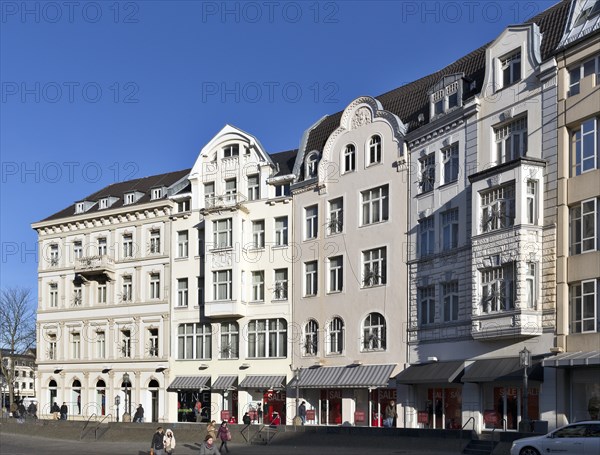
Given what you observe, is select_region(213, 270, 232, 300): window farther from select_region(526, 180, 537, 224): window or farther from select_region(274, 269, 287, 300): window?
select_region(526, 180, 537, 224): window

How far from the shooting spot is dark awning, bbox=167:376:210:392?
205 ft

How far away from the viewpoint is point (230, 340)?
205 feet

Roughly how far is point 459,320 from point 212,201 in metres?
22.3

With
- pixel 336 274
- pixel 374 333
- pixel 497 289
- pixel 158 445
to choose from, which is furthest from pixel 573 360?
pixel 336 274

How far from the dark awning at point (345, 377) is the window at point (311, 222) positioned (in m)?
7.87

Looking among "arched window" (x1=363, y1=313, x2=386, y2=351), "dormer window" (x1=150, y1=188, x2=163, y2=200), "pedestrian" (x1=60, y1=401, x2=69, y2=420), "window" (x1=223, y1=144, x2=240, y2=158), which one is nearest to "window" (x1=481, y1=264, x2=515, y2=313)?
"arched window" (x1=363, y1=313, x2=386, y2=351)

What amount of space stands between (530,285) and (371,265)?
45.7 feet

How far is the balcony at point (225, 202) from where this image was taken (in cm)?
6188

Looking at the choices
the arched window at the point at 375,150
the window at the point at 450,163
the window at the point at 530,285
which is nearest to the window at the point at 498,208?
the window at the point at 530,285

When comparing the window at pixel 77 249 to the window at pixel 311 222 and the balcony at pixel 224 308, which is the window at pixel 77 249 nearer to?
the balcony at pixel 224 308

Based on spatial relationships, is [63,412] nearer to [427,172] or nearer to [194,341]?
[194,341]

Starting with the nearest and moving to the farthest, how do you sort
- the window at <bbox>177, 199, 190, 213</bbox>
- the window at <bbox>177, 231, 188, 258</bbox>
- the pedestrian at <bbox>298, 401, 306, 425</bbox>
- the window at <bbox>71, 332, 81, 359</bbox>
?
the pedestrian at <bbox>298, 401, 306, 425</bbox> < the window at <bbox>177, 231, 188, 258</bbox> < the window at <bbox>177, 199, 190, 213</bbox> < the window at <bbox>71, 332, 81, 359</bbox>

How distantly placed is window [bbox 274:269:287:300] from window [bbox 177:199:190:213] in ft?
29.3

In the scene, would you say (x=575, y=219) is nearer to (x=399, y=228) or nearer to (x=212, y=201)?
(x=399, y=228)
